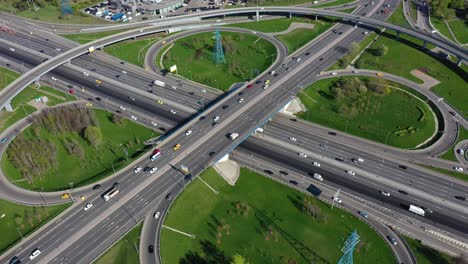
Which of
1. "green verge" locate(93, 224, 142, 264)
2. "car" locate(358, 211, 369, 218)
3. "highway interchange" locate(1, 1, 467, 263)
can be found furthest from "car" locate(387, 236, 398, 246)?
"green verge" locate(93, 224, 142, 264)

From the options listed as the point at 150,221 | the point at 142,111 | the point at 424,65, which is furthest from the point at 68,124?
the point at 424,65

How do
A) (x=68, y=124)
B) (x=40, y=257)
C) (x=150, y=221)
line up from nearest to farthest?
(x=40, y=257) < (x=150, y=221) < (x=68, y=124)

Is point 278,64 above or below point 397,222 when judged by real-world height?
above

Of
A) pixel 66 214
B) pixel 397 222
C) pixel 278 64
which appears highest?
pixel 278 64

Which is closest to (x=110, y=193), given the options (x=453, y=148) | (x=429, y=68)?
(x=453, y=148)

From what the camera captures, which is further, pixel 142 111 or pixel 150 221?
pixel 142 111

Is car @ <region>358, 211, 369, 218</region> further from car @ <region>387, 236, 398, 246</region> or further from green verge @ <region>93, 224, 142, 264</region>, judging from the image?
green verge @ <region>93, 224, 142, 264</region>

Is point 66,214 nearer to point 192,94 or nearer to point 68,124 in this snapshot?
point 68,124

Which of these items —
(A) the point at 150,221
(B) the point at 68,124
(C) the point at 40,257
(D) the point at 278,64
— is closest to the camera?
(C) the point at 40,257
